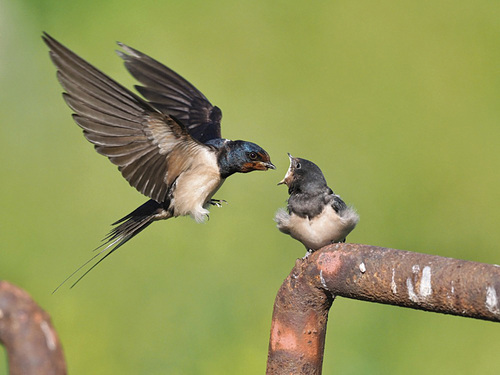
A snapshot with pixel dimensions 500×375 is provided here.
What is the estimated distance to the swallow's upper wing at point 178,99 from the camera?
2.91 m

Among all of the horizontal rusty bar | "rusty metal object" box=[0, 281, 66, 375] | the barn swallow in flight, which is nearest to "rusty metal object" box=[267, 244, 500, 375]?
the horizontal rusty bar

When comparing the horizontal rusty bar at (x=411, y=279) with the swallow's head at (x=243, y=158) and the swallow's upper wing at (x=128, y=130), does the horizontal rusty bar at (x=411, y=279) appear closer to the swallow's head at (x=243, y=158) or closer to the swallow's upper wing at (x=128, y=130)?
the swallow's upper wing at (x=128, y=130)

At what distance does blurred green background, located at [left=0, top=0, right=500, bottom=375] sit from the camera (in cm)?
321

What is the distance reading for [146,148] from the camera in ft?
7.46

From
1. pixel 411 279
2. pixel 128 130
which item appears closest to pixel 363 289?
pixel 411 279

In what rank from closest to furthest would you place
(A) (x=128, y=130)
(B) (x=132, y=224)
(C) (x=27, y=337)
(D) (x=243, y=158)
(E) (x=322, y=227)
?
(C) (x=27, y=337) → (E) (x=322, y=227) → (A) (x=128, y=130) → (D) (x=243, y=158) → (B) (x=132, y=224)

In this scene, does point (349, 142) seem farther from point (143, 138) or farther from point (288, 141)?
point (143, 138)

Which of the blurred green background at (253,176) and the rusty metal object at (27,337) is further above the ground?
the blurred green background at (253,176)

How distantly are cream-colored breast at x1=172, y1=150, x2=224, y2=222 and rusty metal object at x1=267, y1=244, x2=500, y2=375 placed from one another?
998mm

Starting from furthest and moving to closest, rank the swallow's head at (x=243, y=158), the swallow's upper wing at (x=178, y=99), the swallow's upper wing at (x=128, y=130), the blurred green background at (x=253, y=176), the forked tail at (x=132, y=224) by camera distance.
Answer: the blurred green background at (x=253, y=176) → the swallow's upper wing at (x=178, y=99) → the forked tail at (x=132, y=224) → the swallow's head at (x=243, y=158) → the swallow's upper wing at (x=128, y=130)

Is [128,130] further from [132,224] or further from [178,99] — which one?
[178,99]

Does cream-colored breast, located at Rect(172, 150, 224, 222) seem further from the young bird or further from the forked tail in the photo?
the young bird

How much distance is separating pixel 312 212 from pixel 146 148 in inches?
24.3

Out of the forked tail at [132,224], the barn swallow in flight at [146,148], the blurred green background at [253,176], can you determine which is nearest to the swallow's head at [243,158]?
the barn swallow in flight at [146,148]
